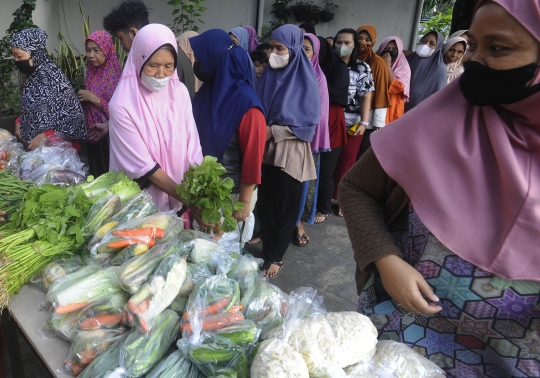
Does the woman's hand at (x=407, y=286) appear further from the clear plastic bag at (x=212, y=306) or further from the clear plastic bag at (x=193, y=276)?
the clear plastic bag at (x=193, y=276)

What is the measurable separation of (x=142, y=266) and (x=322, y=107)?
10.3ft

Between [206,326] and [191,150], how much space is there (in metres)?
1.53

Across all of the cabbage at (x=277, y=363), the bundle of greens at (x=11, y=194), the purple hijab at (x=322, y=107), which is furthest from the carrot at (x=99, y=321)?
the purple hijab at (x=322, y=107)

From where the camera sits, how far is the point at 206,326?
50.8 inches

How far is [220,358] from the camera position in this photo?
3.90 ft

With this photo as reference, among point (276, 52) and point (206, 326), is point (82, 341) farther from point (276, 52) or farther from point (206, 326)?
point (276, 52)

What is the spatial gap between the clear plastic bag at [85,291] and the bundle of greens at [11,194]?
0.89m

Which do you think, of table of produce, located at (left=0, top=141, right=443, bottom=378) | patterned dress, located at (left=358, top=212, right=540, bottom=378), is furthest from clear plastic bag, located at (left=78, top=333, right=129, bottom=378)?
patterned dress, located at (left=358, top=212, right=540, bottom=378)

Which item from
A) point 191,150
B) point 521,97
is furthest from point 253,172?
point 521,97

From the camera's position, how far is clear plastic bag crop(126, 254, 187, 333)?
130 cm

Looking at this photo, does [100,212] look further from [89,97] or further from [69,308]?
[89,97]

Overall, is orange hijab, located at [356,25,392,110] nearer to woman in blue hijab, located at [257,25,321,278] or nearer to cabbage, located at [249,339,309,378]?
woman in blue hijab, located at [257,25,321,278]

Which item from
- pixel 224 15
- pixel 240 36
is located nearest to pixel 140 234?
pixel 240 36

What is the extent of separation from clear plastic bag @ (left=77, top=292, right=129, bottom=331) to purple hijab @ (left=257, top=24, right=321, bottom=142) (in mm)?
2364
